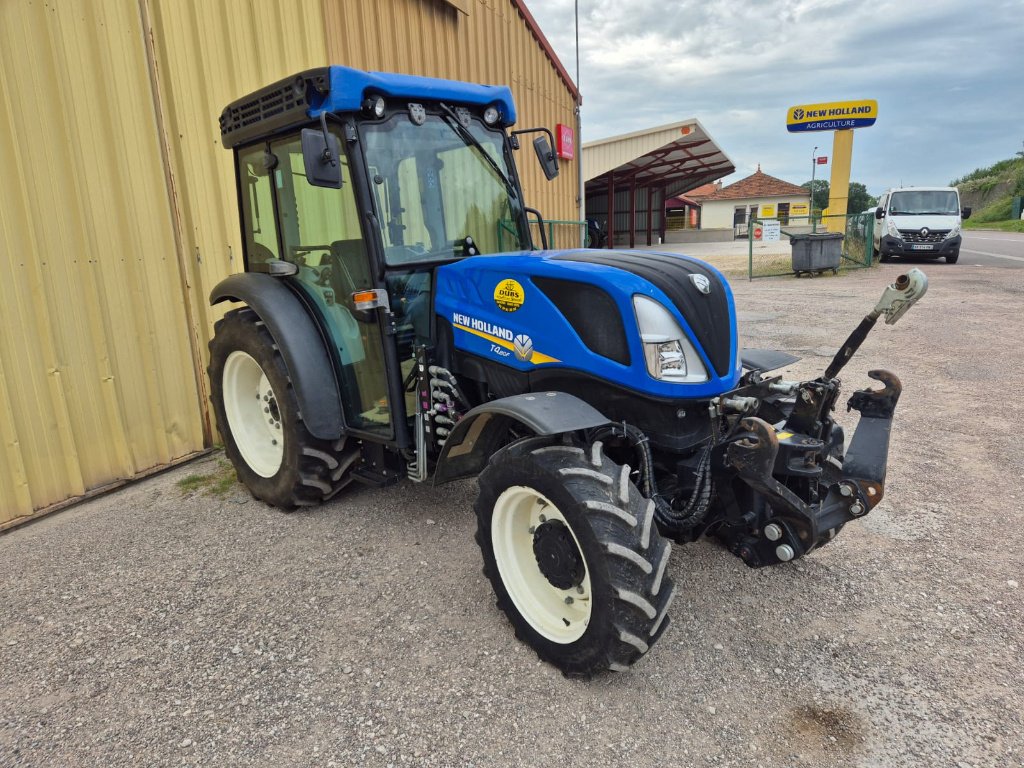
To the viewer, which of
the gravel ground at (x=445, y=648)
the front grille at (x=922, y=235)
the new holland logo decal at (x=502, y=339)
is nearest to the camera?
the gravel ground at (x=445, y=648)

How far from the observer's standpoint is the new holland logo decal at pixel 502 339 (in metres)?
2.81

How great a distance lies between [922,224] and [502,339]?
17.8 metres

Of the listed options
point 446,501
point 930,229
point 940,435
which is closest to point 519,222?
point 446,501

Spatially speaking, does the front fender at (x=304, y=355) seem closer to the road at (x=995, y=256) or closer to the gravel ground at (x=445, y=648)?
the gravel ground at (x=445, y=648)

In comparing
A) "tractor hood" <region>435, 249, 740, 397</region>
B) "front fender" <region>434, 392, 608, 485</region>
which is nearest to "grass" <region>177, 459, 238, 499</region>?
"front fender" <region>434, 392, 608, 485</region>

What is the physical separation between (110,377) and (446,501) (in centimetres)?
237

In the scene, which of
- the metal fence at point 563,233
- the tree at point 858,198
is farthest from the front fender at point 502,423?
the tree at point 858,198

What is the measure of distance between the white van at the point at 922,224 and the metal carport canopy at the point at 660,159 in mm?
6155

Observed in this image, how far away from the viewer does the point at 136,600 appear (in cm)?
302

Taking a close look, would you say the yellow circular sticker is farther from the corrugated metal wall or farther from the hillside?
the hillside

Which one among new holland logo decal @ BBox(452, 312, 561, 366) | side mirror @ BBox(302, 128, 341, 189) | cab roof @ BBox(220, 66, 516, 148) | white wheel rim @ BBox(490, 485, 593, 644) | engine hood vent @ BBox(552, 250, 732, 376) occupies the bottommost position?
white wheel rim @ BBox(490, 485, 593, 644)

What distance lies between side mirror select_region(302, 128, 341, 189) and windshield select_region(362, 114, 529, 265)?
1.10 feet

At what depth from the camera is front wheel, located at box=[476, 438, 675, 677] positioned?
2154mm

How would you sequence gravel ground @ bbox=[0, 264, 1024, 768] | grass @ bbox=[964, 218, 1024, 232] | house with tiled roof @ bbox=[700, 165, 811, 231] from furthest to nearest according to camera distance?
house with tiled roof @ bbox=[700, 165, 811, 231] → grass @ bbox=[964, 218, 1024, 232] → gravel ground @ bbox=[0, 264, 1024, 768]
